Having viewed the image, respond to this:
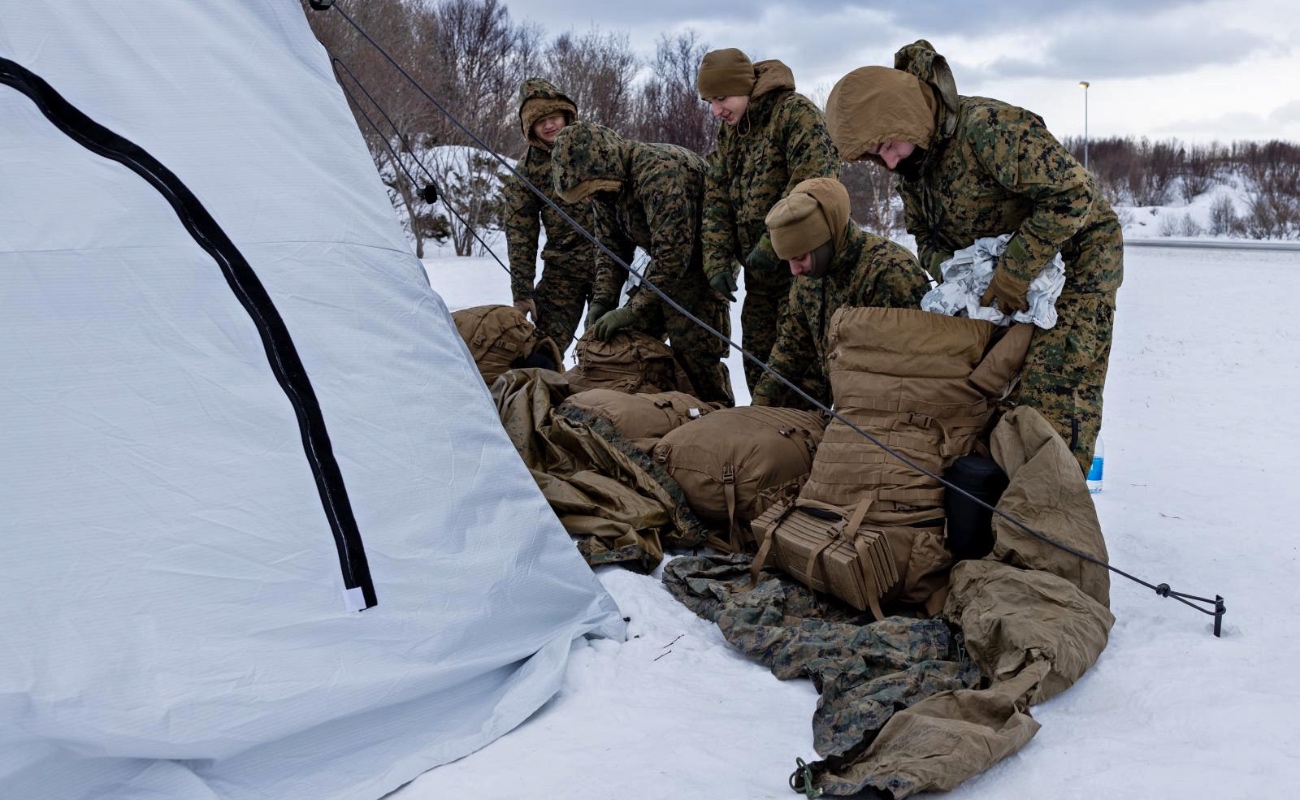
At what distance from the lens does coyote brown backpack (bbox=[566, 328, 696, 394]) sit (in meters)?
4.60

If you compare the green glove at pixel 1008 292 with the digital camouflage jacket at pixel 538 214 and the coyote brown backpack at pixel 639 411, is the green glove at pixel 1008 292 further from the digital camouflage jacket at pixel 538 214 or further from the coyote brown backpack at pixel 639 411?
the digital camouflage jacket at pixel 538 214

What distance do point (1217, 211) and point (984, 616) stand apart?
23697 mm

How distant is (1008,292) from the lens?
3.14 metres

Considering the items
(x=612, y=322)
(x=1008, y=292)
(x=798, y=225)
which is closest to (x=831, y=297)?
(x=798, y=225)

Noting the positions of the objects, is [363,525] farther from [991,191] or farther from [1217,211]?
[1217,211]

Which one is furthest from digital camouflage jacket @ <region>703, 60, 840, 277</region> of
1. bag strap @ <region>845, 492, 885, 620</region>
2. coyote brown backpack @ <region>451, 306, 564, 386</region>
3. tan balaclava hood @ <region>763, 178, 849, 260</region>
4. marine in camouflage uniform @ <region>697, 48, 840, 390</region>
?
bag strap @ <region>845, 492, 885, 620</region>

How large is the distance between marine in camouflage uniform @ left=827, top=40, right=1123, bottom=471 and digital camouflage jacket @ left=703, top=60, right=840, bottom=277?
0.84 metres

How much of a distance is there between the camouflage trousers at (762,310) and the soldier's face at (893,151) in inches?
43.4

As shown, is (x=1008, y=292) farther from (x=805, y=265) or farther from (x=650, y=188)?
(x=650, y=188)

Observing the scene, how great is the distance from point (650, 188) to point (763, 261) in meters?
0.72

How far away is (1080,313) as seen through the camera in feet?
10.6

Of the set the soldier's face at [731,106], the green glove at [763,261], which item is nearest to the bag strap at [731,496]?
the green glove at [763,261]

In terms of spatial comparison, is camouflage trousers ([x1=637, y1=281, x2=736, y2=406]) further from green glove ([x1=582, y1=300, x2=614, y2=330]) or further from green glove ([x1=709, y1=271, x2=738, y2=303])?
green glove ([x1=582, y1=300, x2=614, y2=330])

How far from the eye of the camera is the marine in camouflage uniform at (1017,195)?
10.1ft
